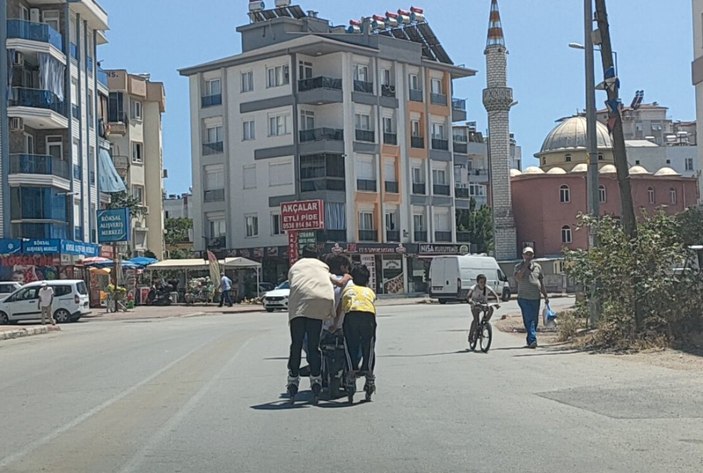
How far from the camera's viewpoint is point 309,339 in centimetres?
1182

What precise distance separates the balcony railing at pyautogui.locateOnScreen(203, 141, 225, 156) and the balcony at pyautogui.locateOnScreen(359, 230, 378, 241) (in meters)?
12.0

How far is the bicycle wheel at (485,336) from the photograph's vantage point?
19.2 m

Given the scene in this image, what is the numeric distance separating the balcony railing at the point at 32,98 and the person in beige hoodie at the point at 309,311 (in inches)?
1489

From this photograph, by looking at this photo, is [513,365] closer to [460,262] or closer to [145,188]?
[460,262]

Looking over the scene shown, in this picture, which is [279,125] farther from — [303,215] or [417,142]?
[303,215]

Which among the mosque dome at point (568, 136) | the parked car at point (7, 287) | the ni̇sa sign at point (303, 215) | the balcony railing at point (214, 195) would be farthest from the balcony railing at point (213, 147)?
the mosque dome at point (568, 136)

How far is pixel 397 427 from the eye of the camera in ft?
33.5

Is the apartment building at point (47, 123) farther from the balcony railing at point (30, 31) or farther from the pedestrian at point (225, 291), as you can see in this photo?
the pedestrian at point (225, 291)

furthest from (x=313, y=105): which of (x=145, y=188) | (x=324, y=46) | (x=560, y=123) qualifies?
(x=560, y=123)

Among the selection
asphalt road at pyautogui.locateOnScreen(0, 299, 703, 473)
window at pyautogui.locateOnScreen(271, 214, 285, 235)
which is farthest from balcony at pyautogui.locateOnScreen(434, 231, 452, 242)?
asphalt road at pyautogui.locateOnScreen(0, 299, 703, 473)

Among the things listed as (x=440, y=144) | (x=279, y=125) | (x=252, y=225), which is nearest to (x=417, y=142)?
(x=440, y=144)

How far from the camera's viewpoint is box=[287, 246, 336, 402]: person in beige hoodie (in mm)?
11680

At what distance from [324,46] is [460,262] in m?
20.7

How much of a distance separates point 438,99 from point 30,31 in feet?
111
